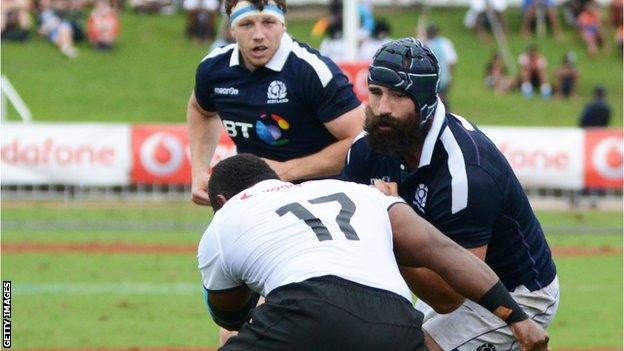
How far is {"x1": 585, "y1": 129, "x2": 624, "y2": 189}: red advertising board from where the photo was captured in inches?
767

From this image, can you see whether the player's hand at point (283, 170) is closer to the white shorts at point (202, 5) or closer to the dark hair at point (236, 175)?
the dark hair at point (236, 175)

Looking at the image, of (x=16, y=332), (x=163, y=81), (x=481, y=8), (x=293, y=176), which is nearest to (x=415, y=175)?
(x=293, y=176)

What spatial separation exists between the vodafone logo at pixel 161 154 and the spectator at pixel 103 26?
11.6 metres

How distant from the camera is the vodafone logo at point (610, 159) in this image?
19.5 metres

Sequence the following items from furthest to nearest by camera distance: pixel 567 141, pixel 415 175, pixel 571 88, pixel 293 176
A: 1. pixel 571 88
2. pixel 567 141
3. pixel 293 176
4. pixel 415 175

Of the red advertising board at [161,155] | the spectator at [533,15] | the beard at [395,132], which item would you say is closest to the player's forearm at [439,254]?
the beard at [395,132]

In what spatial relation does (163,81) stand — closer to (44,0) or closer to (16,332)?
(44,0)

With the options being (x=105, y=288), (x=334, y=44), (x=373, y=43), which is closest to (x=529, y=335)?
(x=105, y=288)

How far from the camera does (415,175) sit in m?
5.86

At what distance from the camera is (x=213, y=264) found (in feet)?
17.7

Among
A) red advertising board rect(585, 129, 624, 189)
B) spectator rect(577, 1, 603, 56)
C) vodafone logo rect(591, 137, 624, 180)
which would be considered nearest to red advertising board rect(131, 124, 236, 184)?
red advertising board rect(585, 129, 624, 189)

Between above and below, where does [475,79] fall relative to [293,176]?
below

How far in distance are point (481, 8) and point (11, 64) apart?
11897mm

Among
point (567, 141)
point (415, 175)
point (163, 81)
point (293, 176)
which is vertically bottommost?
point (163, 81)
